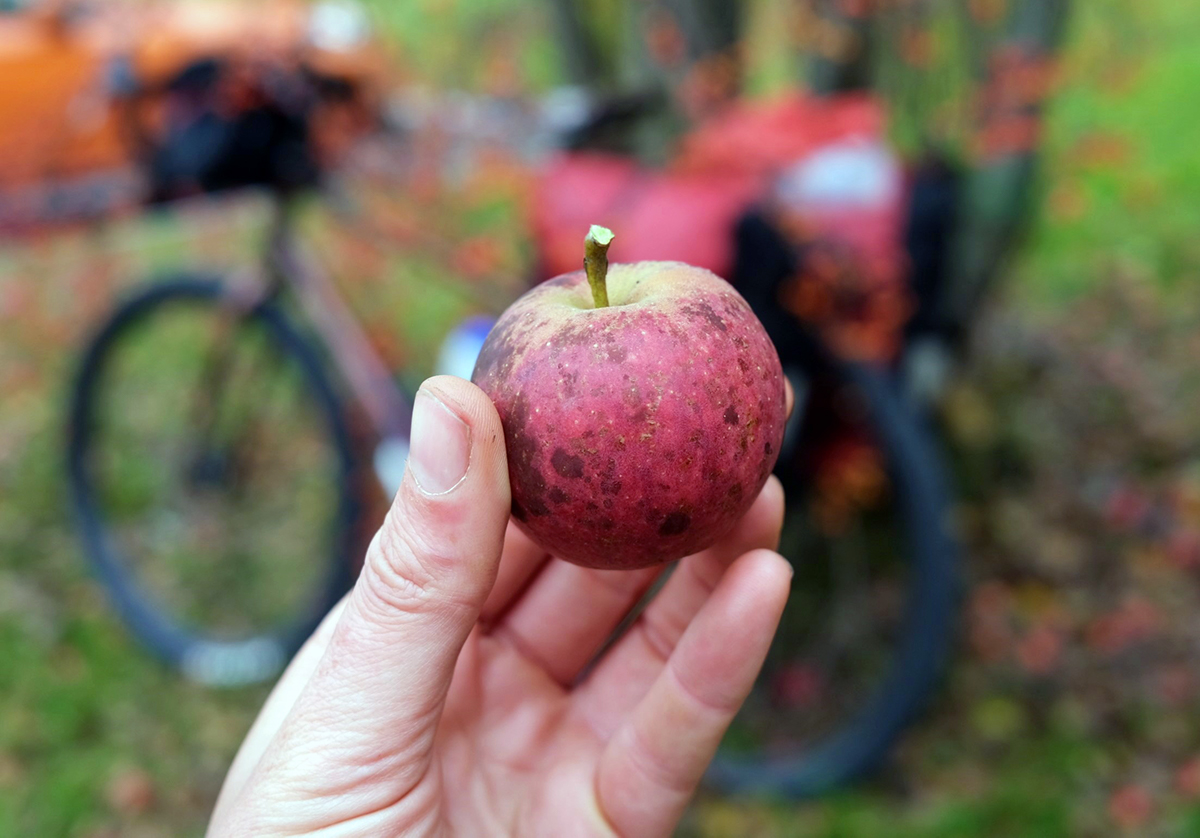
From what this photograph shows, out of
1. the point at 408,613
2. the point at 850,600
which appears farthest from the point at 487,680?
the point at 850,600

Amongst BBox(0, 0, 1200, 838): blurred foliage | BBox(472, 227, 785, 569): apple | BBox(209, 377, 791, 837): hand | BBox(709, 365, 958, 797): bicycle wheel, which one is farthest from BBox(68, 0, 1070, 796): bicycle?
BBox(472, 227, 785, 569): apple

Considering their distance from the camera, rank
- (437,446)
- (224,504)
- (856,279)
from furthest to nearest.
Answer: (224,504), (856,279), (437,446)

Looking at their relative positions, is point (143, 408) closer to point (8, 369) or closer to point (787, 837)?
point (8, 369)

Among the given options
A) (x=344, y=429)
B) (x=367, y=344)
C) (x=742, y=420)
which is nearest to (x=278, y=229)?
(x=367, y=344)

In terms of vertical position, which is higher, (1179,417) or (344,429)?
(344,429)

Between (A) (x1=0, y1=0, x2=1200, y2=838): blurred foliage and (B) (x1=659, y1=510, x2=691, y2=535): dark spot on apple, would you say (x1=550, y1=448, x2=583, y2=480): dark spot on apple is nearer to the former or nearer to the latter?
(B) (x1=659, y1=510, x2=691, y2=535): dark spot on apple

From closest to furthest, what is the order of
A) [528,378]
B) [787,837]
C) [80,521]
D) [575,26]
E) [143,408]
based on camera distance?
[528,378] < [787,837] < [80,521] < [575,26] < [143,408]

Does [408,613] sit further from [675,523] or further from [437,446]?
[675,523]
